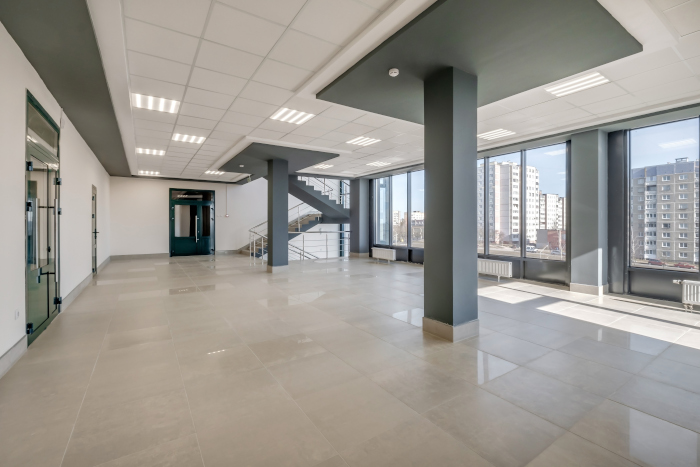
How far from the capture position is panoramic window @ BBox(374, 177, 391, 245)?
13.0 meters

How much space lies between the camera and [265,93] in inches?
196

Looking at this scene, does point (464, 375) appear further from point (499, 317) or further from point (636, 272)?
point (636, 272)

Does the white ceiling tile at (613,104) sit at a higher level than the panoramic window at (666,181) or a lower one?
higher

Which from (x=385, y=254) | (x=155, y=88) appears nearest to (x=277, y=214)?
(x=385, y=254)

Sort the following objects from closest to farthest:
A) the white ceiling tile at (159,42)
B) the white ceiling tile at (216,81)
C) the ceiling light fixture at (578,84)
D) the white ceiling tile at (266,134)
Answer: the white ceiling tile at (159,42)
the white ceiling tile at (216,81)
the ceiling light fixture at (578,84)
the white ceiling tile at (266,134)

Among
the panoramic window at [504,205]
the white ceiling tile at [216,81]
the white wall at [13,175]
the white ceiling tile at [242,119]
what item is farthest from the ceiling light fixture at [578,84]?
the white wall at [13,175]

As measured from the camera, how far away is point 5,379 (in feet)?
9.76

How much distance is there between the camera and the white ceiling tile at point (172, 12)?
2.97m

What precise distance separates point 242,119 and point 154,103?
1.42 meters

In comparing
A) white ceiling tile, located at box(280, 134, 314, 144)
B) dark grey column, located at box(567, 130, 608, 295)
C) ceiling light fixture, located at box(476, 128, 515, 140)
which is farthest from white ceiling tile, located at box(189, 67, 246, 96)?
dark grey column, located at box(567, 130, 608, 295)

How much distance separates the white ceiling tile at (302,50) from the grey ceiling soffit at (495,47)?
14.9 inches

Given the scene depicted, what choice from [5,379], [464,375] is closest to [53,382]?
[5,379]

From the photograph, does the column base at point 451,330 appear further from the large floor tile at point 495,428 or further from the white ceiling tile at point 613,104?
the white ceiling tile at point 613,104

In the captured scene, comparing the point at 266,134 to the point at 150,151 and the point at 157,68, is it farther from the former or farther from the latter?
the point at 150,151
